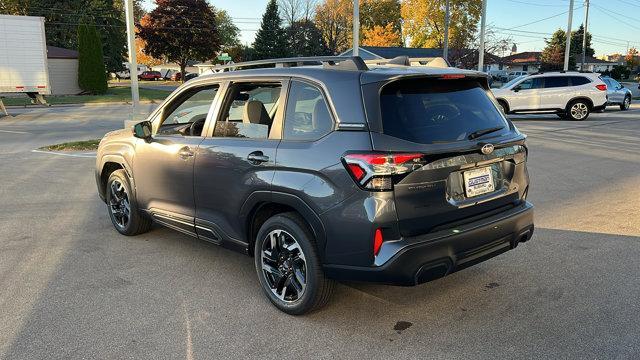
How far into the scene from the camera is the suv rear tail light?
3113mm

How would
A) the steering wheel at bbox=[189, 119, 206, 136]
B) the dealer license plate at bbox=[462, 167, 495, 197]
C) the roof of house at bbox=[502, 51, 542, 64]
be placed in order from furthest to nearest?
1. the roof of house at bbox=[502, 51, 542, 64]
2. the steering wheel at bbox=[189, 119, 206, 136]
3. the dealer license plate at bbox=[462, 167, 495, 197]

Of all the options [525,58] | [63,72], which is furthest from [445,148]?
[525,58]

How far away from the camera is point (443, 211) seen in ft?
11.0

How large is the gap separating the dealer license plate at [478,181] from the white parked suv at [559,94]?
16174 millimetres

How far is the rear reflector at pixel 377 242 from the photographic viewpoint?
314cm

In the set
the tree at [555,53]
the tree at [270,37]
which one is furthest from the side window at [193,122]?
the tree at [555,53]

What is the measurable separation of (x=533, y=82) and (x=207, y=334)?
1926cm

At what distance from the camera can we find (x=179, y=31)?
60.5m

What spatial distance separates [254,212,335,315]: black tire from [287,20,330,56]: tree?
75.0 meters

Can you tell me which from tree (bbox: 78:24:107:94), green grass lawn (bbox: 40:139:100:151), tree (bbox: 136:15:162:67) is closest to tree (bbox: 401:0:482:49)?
tree (bbox: 136:15:162:67)

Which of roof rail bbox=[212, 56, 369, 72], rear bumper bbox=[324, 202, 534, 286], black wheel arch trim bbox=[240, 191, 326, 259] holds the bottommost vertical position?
rear bumper bbox=[324, 202, 534, 286]

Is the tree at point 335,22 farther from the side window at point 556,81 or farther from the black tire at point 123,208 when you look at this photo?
the black tire at point 123,208

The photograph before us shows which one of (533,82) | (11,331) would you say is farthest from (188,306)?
(533,82)

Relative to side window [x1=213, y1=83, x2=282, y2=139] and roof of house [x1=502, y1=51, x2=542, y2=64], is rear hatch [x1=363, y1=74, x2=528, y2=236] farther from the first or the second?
roof of house [x1=502, y1=51, x2=542, y2=64]
